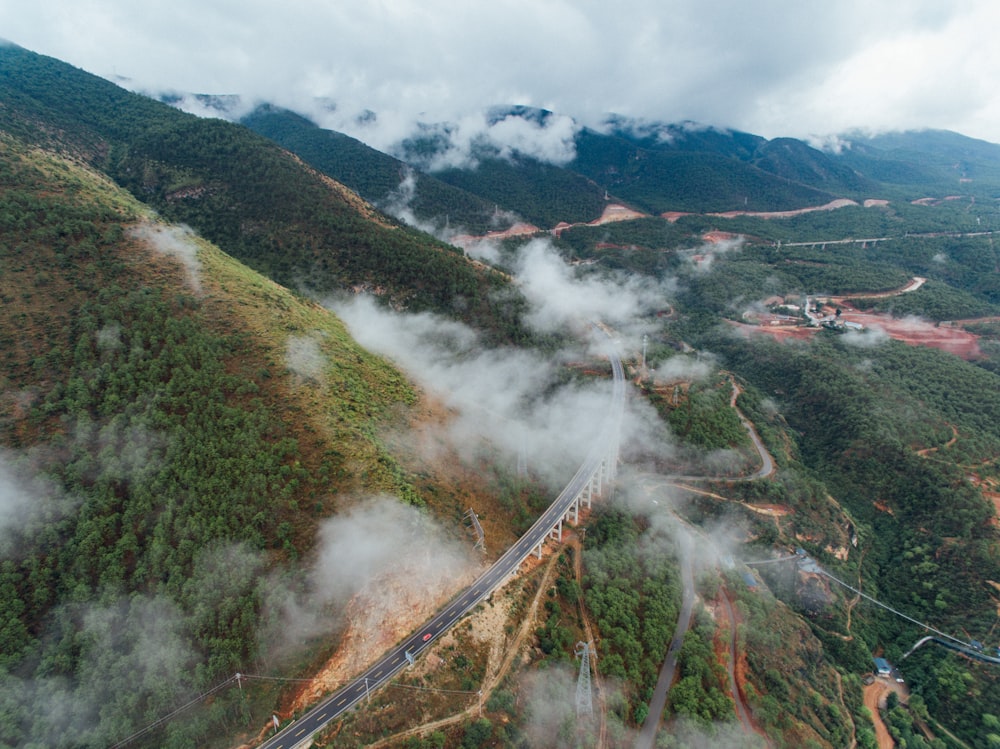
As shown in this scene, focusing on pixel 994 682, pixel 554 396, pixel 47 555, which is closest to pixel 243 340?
pixel 47 555

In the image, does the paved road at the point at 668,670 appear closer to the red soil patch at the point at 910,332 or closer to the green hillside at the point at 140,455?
the green hillside at the point at 140,455

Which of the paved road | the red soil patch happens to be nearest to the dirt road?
the paved road

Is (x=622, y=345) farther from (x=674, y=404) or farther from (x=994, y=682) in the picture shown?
(x=994, y=682)

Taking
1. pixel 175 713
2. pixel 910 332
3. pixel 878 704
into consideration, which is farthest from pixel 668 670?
pixel 910 332

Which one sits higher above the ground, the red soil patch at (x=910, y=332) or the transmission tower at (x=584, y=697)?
the red soil patch at (x=910, y=332)

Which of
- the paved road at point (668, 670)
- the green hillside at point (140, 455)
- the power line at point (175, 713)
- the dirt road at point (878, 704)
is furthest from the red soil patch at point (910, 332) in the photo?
the power line at point (175, 713)

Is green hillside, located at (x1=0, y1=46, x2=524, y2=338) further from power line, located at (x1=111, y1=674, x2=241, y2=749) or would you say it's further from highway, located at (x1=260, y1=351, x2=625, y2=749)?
power line, located at (x1=111, y1=674, x2=241, y2=749)

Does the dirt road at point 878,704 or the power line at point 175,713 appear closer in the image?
the power line at point 175,713

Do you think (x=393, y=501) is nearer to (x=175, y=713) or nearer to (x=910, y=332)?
(x=175, y=713)

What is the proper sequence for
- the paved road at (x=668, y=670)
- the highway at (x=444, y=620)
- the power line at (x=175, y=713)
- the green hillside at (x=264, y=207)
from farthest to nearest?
the green hillside at (x=264, y=207) < the paved road at (x=668, y=670) < the highway at (x=444, y=620) < the power line at (x=175, y=713)
